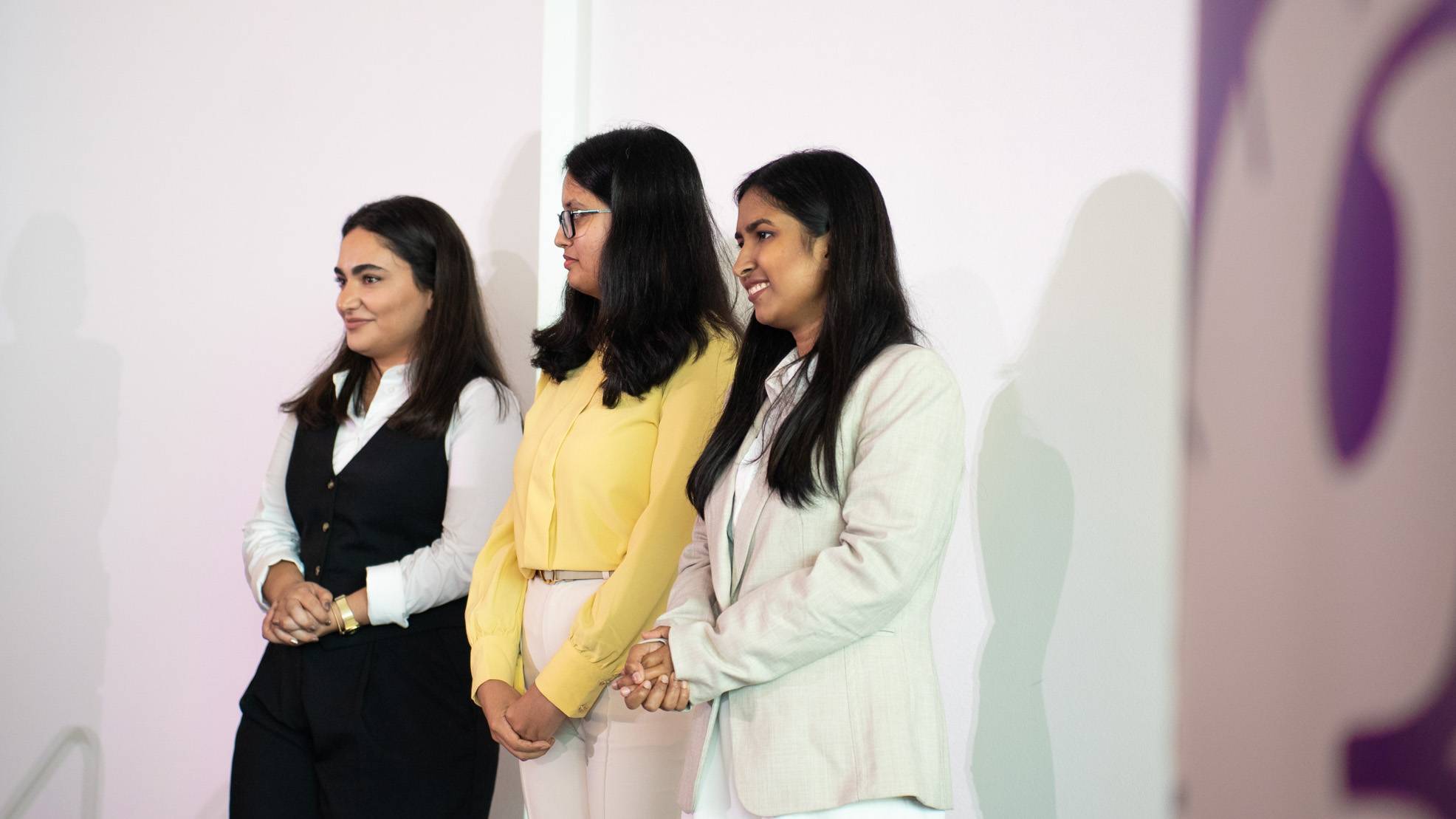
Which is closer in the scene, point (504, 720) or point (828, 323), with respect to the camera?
point (828, 323)

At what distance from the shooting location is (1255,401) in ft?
7.07

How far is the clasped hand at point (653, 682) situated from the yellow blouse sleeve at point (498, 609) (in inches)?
20.6

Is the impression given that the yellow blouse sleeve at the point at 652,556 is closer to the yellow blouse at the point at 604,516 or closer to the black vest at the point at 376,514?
the yellow blouse at the point at 604,516

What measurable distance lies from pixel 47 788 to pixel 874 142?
3237 millimetres

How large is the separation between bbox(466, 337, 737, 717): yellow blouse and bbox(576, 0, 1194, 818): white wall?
61 cm

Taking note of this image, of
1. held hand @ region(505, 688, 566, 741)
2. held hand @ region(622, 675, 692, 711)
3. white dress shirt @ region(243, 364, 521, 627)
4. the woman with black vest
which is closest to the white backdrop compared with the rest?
the woman with black vest

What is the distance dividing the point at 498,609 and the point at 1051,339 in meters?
1.19

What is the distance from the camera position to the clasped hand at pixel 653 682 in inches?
66.3

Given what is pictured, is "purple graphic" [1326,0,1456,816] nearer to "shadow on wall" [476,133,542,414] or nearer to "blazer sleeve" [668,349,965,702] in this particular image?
"blazer sleeve" [668,349,965,702]

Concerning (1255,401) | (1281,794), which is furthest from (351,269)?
(1281,794)

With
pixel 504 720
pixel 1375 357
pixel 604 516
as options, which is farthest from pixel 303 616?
pixel 1375 357

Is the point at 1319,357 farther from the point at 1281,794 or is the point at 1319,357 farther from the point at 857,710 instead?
the point at 857,710

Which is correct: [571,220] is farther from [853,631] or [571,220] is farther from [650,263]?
[853,631]

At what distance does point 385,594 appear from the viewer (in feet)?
8.14
